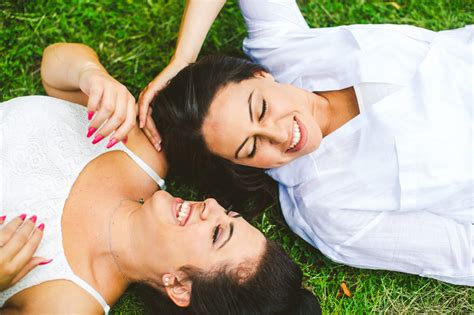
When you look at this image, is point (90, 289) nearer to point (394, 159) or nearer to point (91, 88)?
point (91, 88)

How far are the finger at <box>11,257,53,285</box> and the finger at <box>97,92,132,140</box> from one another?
30.3 inches

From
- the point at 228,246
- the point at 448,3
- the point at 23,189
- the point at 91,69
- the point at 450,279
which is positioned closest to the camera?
the point at 228,246

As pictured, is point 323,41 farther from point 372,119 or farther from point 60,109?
point 60,109

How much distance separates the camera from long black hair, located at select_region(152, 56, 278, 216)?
3.04 m

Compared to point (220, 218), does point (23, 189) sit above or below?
above

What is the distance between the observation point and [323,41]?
343cm

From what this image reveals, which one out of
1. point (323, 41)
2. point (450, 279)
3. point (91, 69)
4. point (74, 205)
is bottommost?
point (450, 279)

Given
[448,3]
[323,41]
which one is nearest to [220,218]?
[323,41]

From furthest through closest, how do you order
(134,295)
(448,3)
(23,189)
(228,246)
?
(448,3) < (134,295) < (23,189) < (228,246)

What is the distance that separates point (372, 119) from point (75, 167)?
1823mm

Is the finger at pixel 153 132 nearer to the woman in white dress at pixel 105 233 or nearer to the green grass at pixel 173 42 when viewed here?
the woman in white dress at pixel 105 233

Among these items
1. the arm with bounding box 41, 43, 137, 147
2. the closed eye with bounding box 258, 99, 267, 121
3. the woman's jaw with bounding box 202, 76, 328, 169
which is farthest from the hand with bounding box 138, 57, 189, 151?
the closed eye with bounding box 258, 99, 267, 121

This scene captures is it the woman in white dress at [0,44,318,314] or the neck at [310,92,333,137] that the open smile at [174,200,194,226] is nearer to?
the woman in white dress at [0,44,318,314]

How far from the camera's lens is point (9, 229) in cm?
271
